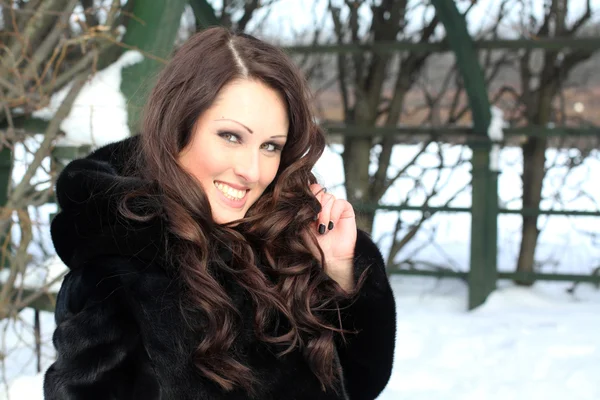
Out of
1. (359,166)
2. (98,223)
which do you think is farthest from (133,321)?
(359,166)

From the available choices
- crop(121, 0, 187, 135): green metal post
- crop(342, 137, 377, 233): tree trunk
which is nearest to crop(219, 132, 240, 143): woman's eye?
crop(121, 0, 187, 135): green metal post

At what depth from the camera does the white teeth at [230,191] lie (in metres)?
1.76

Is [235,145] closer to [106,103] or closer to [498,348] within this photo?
[106,103]

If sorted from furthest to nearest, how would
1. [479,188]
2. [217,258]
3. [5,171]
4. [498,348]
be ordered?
[479,188] < [498,348] < [5,171] < [217,258]

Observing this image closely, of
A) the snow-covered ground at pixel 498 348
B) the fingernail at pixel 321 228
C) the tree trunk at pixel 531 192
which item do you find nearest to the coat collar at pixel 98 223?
the fingernail at pixel 321 228

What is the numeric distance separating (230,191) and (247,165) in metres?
0.08

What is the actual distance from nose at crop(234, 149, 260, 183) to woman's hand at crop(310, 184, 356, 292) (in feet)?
0.76

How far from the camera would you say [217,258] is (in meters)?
1.79

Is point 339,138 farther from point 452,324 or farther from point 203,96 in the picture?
point 203,96

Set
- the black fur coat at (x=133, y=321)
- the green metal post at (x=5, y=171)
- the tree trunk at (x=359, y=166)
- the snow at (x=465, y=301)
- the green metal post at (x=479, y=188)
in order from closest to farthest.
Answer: the black fur coat at (x=133, y=321) → the snow at (x=465, y=301) → the green metal post at (x=5, y=171) → the green metal post at (x=479, y=188) → the tree trunk at (x=359, y=166)

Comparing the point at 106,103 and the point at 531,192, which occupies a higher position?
the point at 106,103

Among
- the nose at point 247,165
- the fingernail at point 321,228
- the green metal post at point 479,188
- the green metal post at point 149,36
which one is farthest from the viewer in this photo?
the green metal post at point 479,188

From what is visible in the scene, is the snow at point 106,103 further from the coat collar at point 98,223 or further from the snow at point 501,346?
the snow at point 501,346

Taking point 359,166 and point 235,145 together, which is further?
point 359,166
